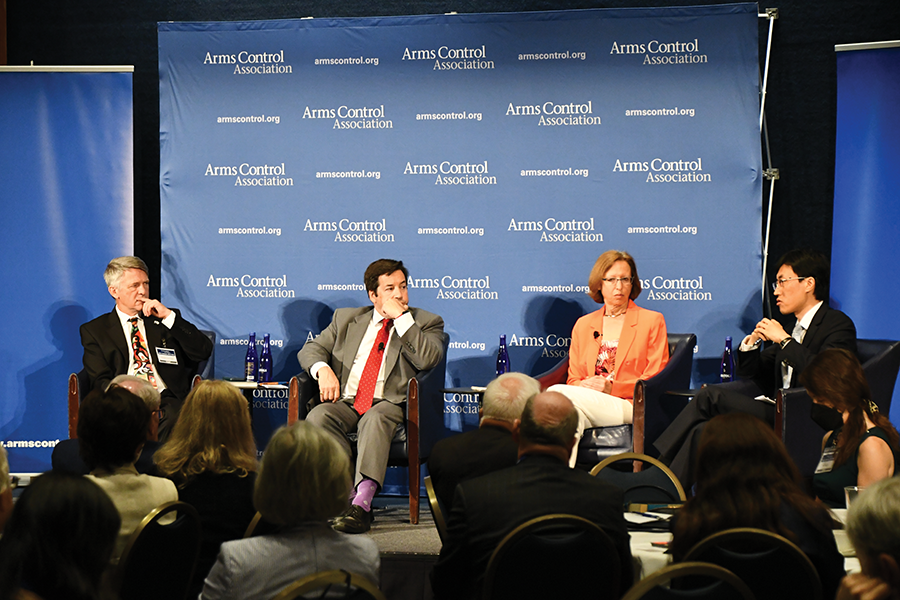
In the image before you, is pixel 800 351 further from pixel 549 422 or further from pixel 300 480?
pixel 300 480

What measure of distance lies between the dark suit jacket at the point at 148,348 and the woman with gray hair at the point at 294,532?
285cm

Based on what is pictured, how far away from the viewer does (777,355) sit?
13.6 feet

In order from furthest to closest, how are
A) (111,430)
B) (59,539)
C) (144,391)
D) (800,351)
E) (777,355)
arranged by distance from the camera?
(777,355), (800,351), (144,391), (111,430), (59,539)

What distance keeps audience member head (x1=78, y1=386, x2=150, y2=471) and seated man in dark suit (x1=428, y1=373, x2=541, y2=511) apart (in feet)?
2.84

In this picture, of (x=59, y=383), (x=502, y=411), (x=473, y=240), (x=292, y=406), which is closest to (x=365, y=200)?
(x=473, y=240)

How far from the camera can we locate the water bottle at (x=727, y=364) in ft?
15.2

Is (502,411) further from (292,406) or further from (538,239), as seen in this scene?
(538,239)

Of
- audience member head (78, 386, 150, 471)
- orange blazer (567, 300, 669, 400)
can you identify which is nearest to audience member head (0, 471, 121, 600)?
audience member head (78, 386, 150, 471)

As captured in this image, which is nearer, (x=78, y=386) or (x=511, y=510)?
(x=511, y=510)

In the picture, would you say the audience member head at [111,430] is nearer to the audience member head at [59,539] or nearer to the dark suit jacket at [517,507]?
the audience member head at [59,539]

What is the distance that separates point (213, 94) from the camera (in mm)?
5316

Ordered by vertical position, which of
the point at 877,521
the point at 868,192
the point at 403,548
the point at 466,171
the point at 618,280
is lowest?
the point at 403,548

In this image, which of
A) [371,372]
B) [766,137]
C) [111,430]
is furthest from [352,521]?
[766,137]

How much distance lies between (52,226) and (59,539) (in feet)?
14.3
